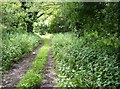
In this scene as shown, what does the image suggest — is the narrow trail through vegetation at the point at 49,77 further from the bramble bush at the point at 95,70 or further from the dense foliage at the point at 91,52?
the bramble bush at the point at 95,70

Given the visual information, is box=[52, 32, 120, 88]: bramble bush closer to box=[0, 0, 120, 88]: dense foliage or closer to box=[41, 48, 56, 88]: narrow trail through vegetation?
box=[0, 0, 120, 88]: dense foliage

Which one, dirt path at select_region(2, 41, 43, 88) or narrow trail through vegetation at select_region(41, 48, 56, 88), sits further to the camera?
dirt path at select_region(2, 41, 43, 88)

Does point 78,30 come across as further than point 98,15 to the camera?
Yes

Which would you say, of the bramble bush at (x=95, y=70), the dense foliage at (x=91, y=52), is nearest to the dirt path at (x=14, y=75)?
the dense foliage at (x=91, y=52)

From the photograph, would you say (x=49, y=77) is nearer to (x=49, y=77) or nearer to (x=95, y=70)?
(x=49, y=77)

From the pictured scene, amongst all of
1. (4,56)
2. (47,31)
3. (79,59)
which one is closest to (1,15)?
(4,56)

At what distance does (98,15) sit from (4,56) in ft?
15.8

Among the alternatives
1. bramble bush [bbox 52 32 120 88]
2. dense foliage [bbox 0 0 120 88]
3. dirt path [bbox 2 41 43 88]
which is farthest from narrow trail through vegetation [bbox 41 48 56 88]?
dirt path [bbox 2 41 43 88]

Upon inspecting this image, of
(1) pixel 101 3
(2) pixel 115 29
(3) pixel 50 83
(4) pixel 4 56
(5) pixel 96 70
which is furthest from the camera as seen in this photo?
(4) pixel 4 56

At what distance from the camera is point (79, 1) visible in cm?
1071

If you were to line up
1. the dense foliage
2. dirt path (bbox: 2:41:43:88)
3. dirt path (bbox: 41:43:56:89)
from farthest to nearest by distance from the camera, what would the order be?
dirt path (bbox: 2:41:43:88)
dirt path (bbox: 41:43:56:89)
the dense foliage

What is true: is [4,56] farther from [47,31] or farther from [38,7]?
[47,31]

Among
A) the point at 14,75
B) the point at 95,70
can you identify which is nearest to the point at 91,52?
the point at 95,70

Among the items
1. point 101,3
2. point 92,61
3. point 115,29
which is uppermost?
point 101,3
